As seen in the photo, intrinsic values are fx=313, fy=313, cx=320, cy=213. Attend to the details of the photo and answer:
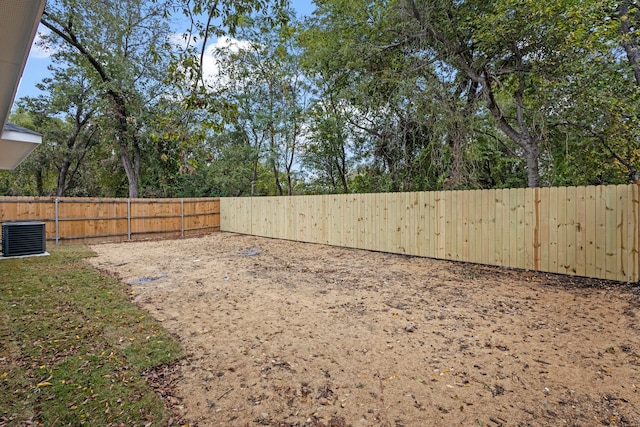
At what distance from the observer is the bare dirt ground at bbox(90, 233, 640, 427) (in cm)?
179

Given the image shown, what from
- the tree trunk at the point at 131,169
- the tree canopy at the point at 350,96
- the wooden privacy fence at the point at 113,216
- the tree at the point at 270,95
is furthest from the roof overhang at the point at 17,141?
the tree at the point at 270,95

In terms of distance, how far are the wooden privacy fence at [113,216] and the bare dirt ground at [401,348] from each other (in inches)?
203

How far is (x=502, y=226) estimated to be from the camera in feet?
17.3

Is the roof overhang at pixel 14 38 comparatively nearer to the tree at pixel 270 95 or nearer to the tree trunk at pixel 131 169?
the tree at pixel 270 95

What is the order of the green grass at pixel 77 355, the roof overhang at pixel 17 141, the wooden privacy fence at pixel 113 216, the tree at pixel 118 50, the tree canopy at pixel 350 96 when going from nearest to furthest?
the green grass at pixel 77 355, the roof overhang at pixel 17 141, the tree canopy at pixel 350 96, the wooden privacy fence at pixel 113 216, the tree at pixel 118 50

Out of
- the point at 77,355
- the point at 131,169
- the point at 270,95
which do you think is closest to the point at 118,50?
the point at 131,169

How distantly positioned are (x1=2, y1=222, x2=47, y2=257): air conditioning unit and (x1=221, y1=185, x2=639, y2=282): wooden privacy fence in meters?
6.06

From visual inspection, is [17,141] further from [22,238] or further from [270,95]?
[270,95]

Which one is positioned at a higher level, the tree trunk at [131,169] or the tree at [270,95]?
the tree at [270,95]

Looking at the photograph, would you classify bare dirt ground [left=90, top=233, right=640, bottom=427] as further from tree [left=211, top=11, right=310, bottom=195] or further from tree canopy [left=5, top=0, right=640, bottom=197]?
tree [left=211, top=11, right=310, bottom=195]

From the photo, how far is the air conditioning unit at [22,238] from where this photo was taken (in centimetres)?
623

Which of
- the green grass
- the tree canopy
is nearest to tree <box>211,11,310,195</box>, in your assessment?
the tree canopy

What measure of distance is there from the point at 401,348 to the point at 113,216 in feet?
32.6

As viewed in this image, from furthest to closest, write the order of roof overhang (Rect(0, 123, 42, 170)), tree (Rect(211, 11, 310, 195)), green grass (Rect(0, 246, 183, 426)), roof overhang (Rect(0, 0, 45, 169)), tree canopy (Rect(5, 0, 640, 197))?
tree (Rect(211, 11, 310, 195))
tree canopy (Rect(5, 0, 640, 197))
roof overhang (Rect(0, 123, 42, 170))
green grass (Rect(0, 246, 183, 426))
roof overhang (Rect(0, 0, 45, 169))
